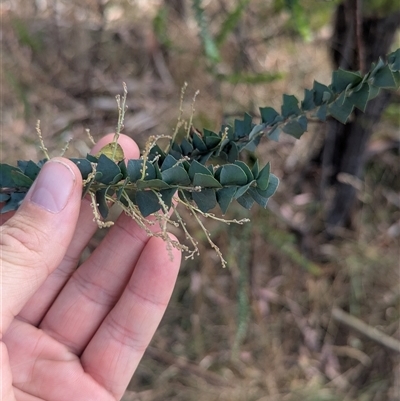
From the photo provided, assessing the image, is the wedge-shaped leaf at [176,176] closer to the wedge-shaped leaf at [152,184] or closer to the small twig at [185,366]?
the wedge-shaped leaf at [152,184]

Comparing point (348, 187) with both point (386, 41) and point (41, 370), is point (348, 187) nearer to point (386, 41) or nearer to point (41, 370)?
point (386, 41)

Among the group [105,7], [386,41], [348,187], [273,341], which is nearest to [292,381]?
[273,341]

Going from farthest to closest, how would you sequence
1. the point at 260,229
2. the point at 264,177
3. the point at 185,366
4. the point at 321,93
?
the point at 185,366, the point at 260,229, the point at 321,93, the point at 264,177

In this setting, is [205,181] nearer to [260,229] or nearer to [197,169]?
[197,169]

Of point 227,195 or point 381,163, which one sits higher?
point 227,195

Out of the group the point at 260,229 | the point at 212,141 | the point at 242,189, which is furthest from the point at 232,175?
the point at 260,229
